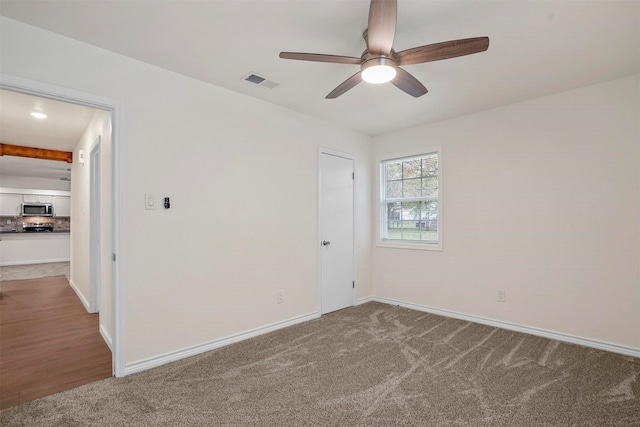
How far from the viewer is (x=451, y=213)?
393 cm

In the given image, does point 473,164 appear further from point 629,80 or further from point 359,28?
point 359,28

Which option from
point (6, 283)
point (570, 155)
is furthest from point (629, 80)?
point (6, 283)

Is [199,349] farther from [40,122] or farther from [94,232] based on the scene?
[40,122]

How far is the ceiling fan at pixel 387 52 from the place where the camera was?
5.32 ft

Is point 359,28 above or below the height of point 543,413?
above

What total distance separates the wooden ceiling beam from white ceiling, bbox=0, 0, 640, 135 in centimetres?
458

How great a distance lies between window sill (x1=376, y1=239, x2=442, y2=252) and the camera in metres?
4.06

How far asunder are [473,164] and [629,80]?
1473 millimetres

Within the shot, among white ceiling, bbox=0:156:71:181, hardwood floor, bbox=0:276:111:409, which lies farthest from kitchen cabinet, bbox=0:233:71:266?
hardwood floor, bbox=0:276:111:409

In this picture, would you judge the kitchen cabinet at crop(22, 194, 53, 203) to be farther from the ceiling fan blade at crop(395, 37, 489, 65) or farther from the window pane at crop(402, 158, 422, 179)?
the ceiling fan blade at crop(395, 37, 489, 65)

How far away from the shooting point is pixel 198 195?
9.45 ft

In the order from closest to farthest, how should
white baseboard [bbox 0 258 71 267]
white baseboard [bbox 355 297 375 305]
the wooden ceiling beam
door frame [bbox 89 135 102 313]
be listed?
door frame [bbox 89 135 102 313]
white baseboard [bbox 355 297 375 305]
the wooden ceiling beam
white baseboard [bbox 0 258 71 267]

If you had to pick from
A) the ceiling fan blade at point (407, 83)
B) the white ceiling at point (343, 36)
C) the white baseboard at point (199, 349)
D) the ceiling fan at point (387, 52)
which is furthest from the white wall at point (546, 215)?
the white baseboard at point (199, 349)

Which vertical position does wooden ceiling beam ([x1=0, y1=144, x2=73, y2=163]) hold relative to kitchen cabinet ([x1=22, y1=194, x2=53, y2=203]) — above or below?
above
